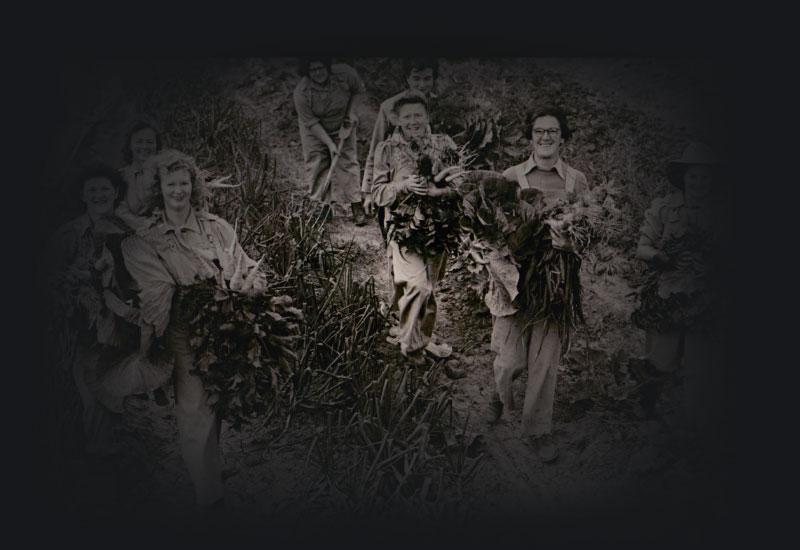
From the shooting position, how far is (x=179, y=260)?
8.49m

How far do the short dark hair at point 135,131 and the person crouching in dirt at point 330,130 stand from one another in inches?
32.9

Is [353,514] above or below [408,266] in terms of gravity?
below

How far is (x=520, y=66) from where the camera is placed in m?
8.62

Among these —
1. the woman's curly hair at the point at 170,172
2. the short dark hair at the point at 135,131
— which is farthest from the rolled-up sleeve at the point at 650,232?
the short dark hair at the point at 135,131

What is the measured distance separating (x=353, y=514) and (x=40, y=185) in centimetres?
269

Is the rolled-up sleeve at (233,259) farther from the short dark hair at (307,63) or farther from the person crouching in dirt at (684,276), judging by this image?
the person crouching in dirt at (684,276)

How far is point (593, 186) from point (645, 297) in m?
0.73

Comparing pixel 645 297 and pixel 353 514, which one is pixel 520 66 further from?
pixel 353 514

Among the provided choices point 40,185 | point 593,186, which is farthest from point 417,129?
point 40,185

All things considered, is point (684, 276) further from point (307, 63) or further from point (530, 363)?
point (307, 63)

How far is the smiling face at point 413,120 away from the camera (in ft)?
28.1

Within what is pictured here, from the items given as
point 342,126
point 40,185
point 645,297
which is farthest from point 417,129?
point 40,185

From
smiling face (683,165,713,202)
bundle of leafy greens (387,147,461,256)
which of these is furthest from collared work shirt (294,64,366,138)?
smiling face (683,165,713,202)

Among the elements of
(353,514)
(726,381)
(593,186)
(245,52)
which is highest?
(245,52)
